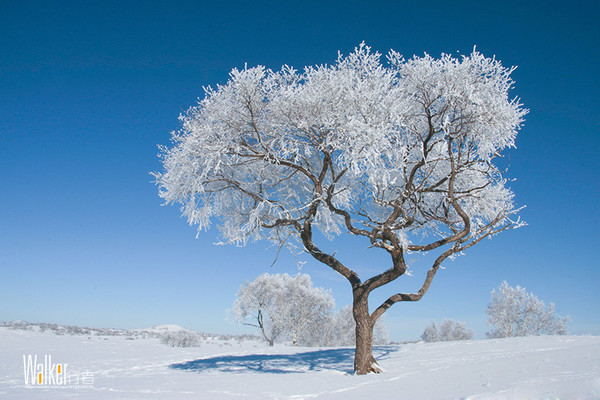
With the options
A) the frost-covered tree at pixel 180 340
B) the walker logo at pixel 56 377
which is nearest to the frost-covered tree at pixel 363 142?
the walker logo at pixel 56 377

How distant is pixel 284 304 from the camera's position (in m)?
38.9

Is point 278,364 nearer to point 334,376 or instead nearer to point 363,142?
point 334,376

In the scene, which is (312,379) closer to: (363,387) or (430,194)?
(363,387)

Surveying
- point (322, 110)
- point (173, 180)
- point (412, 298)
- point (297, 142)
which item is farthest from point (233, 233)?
point (412, 298)

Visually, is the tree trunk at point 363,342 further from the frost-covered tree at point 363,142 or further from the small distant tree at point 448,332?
the small distant tree at point 448,332

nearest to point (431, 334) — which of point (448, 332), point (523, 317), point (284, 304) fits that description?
point (448, 332)

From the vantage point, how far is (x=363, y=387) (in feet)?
23.1

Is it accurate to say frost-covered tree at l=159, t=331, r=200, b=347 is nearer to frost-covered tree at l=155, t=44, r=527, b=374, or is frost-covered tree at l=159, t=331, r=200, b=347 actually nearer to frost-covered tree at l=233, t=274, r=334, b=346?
frost-covered tree at l=233, t=274, r=334, b=346

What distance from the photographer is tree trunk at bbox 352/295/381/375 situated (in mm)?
10086

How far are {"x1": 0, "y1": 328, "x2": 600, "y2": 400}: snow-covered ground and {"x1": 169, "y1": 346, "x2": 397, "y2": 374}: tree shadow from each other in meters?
0.03

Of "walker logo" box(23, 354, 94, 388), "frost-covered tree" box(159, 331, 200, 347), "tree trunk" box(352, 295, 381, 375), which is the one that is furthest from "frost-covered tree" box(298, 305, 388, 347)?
"tree trunk" box(352, 295, 381, 375)

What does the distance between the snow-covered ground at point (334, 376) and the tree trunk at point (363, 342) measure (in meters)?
0.40

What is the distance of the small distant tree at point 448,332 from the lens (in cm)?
6100

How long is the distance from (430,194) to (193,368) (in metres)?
9.78
